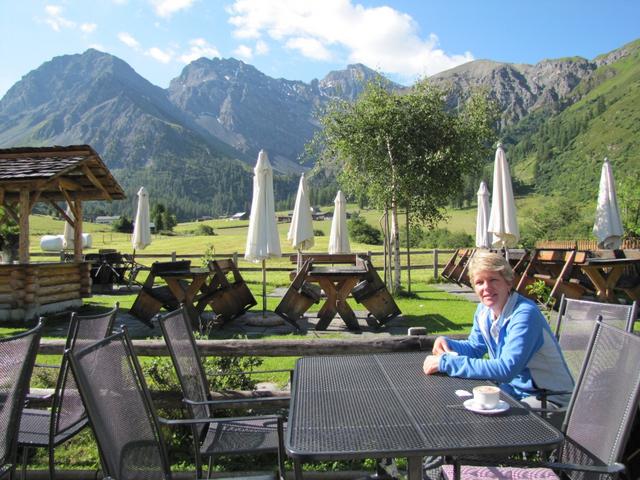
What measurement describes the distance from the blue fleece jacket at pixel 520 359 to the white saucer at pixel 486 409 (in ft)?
1.36

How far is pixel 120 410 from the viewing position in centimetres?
212

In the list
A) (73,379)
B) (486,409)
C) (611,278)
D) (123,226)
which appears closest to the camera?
(486,409)

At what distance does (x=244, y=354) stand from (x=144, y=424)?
1962 millimetres

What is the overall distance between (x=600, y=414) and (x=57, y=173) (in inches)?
448

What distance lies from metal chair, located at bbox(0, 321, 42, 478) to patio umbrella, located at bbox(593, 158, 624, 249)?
40.4 ft

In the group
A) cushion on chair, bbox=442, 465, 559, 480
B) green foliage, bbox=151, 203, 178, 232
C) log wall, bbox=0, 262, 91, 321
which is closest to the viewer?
cushion on chair, bbox=442, 465, 559, 480

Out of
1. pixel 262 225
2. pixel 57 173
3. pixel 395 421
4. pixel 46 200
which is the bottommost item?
Result: pixel 395 421

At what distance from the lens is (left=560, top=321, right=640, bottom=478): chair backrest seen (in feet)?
6.42

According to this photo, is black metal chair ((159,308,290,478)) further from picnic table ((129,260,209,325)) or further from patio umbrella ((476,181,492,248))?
patio umbrella ((476,181,492,248))

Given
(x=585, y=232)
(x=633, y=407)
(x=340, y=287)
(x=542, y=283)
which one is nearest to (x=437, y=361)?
(x=633, y=407)

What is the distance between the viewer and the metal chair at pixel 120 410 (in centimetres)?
187

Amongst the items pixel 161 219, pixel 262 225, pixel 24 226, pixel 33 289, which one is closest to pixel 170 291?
pixel 262 225

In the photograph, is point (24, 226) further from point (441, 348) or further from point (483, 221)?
point (483, 221)

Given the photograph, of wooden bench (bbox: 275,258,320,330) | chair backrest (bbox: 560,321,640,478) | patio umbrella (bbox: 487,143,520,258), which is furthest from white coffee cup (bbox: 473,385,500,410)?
patio umbrella (bbox: 487,143,520,258)
